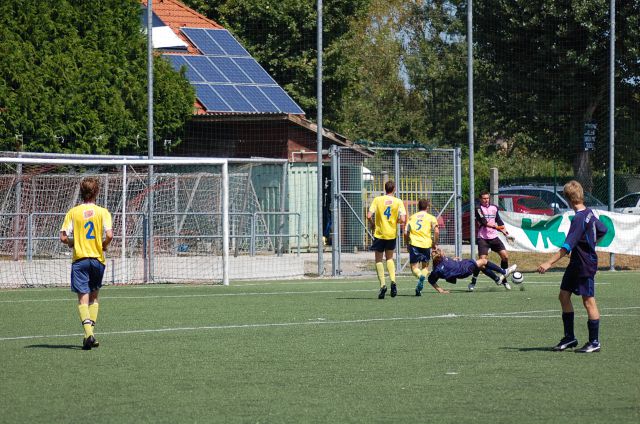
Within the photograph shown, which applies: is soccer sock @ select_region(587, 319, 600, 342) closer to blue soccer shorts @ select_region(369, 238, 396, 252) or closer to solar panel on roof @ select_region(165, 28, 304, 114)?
blue soccer shorts @ select_region(369, 238, 396, 252)

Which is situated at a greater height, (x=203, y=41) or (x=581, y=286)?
(x=203, y=41)

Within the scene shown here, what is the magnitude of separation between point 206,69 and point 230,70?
0.84 meters

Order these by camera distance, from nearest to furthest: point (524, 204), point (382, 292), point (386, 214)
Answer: point (382, 292) → point (386, 214) → point (524, 204)

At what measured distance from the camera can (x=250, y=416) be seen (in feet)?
25.2

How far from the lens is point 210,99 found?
30.8 metres

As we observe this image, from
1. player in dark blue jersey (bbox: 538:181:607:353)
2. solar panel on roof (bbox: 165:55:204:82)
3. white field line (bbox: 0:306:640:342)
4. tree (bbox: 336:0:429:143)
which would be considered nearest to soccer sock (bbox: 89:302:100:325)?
white field line (bbox: 0:306:640:342)

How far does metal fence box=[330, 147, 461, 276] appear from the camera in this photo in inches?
955

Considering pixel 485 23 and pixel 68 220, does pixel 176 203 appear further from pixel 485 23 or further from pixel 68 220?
pixel 485 23

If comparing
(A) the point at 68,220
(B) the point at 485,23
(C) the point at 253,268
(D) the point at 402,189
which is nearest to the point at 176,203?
(C) the point at 253,268

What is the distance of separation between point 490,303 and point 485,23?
20470mm

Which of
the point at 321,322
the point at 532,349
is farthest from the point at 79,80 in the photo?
the point at 532,349

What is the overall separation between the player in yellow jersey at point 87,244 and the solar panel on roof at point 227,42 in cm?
2268

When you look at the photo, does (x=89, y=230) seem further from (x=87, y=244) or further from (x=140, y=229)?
(x=140, y=229)

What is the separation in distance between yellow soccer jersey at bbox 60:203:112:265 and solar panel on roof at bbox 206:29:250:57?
22.7 m
